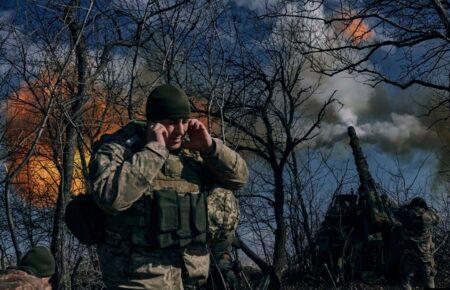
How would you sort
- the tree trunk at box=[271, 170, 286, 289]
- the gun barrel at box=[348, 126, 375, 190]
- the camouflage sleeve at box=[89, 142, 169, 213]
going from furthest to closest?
the tree trunk at box=[271, 170, 286, 289], the gun barrel at box=[348, 126, 375, 190], the camouflage sleeve at box=[89, 142, 169, 213]

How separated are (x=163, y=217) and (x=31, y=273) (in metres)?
1.96

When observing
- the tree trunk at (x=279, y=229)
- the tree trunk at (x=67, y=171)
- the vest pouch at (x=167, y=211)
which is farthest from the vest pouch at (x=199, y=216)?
the tree trunk at (x=279, y=229)

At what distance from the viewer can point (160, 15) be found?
873 cm

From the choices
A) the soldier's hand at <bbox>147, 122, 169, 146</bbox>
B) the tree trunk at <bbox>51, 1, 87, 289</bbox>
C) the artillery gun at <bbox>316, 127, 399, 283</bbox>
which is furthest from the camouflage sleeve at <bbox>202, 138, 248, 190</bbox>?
the artillery gun at <bbox>316, 127, 399, 283</bbox>

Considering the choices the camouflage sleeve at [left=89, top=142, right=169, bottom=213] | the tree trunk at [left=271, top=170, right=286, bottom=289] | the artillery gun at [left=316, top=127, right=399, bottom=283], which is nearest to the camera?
the camouflage sleeve at [left=89, top=142, right=169, bottom=213]

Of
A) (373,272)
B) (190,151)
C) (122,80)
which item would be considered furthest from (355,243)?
(190,151)

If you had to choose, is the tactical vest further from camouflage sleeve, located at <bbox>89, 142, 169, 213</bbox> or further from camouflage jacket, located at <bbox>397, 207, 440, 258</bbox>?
camouflage jacket, located at <bbox>397, 207, 440, 258</bbox>

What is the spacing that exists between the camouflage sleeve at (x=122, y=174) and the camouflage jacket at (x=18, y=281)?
1.47 m

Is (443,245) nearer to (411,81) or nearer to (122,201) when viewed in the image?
(411,81)

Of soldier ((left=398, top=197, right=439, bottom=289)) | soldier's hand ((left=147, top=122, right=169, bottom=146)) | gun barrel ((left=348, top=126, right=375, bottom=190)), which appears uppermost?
gun barrel ((left=348, top=126, right=375, bottom=190))

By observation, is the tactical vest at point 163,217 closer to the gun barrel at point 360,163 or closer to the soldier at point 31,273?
the soldier at point 31,273

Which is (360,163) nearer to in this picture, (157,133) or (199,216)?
(199,216)

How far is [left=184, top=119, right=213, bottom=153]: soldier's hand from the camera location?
3326 mm

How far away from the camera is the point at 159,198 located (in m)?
3.26
